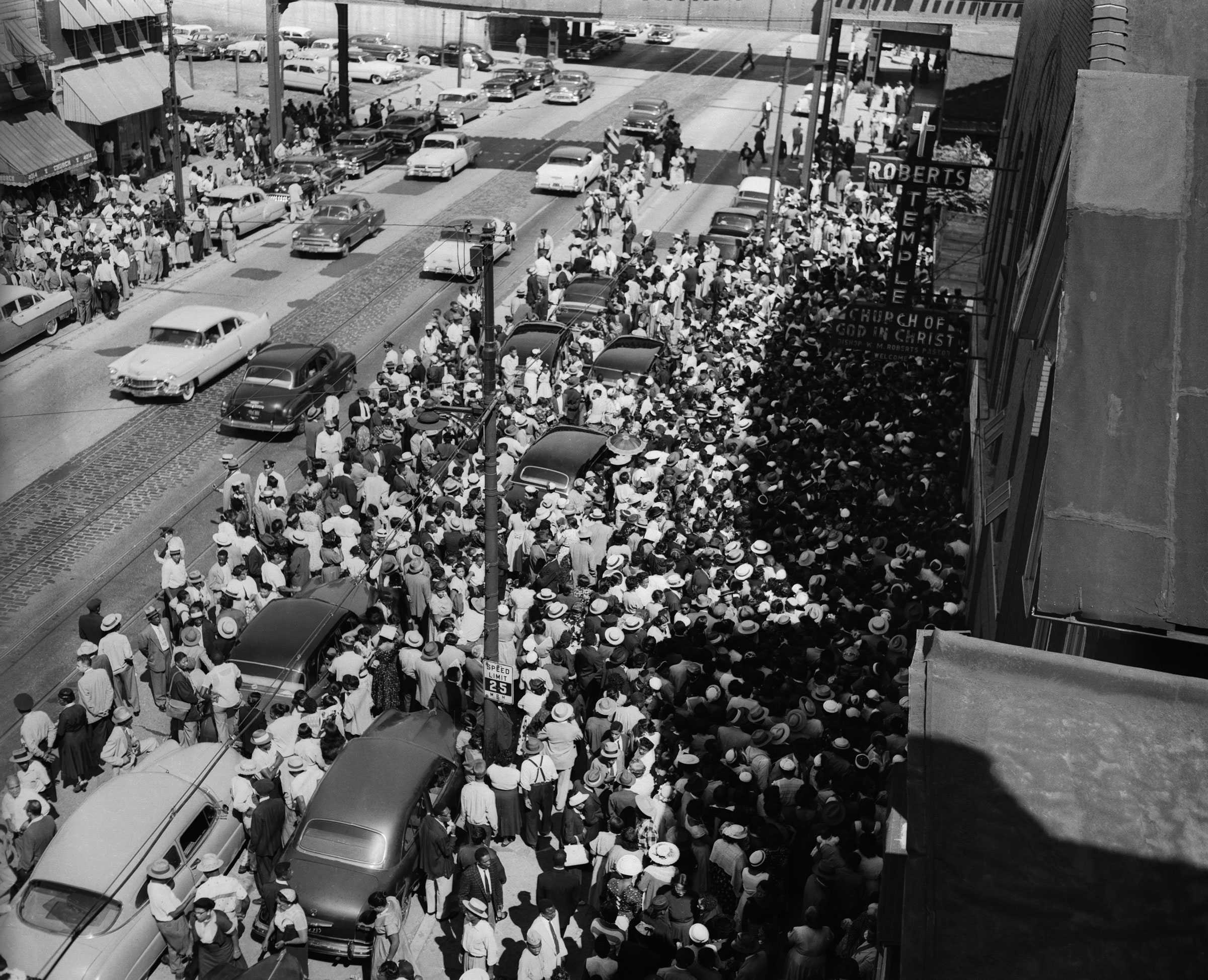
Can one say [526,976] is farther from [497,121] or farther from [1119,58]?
[497,121]

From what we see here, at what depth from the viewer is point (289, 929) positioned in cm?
1153

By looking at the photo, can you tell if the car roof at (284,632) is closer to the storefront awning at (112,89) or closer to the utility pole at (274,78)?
the storefront awning at (112,89)

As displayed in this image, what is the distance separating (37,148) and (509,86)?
27747 mm

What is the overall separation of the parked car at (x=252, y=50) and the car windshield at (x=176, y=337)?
129 ft

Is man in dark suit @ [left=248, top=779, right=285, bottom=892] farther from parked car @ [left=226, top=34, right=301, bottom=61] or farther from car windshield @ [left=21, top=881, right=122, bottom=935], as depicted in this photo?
parked car @ [left=226, top=34, right=301, bottom=61]

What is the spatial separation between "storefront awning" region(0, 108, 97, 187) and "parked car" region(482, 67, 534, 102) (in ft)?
79.7

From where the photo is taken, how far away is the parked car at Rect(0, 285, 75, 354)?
28.4 m

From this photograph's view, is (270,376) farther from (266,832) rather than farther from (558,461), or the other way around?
(266,832)

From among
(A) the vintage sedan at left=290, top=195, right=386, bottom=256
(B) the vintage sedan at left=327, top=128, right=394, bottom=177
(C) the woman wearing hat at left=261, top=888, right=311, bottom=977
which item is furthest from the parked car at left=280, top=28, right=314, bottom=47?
(C) the woman wearing hat at left=261, top=888, right=311, bottom=977

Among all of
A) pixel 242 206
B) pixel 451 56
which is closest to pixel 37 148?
pixel 242 206

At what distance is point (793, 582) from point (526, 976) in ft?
24.6

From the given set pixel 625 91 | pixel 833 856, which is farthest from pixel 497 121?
pixel 833 856

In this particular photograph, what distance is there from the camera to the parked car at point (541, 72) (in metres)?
63.7

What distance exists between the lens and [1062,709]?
565cm
